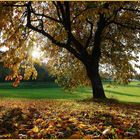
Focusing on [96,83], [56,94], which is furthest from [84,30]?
[56,94]

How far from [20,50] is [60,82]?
8.21 m

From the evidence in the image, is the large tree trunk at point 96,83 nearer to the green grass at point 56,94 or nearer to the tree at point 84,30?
the tree at point 84,30

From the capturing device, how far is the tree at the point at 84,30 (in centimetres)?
2027

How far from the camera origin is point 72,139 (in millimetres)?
6609

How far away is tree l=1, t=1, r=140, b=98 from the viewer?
66.5 feet

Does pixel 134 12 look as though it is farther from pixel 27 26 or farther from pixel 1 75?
pixel 1 75

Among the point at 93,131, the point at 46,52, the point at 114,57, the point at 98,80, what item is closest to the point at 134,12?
the point at 114,57

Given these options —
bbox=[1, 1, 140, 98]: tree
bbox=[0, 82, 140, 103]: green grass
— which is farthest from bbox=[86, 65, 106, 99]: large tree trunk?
bbox=[0, 82, 140, 103]: green grass

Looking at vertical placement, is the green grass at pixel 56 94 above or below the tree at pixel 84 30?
below

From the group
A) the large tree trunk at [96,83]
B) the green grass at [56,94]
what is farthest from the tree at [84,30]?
the green grass at [56,94]

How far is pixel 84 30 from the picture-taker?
2667 cm

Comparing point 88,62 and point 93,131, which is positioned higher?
point 88,62

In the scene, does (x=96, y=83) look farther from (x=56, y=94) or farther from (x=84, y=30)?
(x=56, y=94)

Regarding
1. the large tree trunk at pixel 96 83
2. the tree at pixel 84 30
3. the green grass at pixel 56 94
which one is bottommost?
the green grass at pixel 56 94
